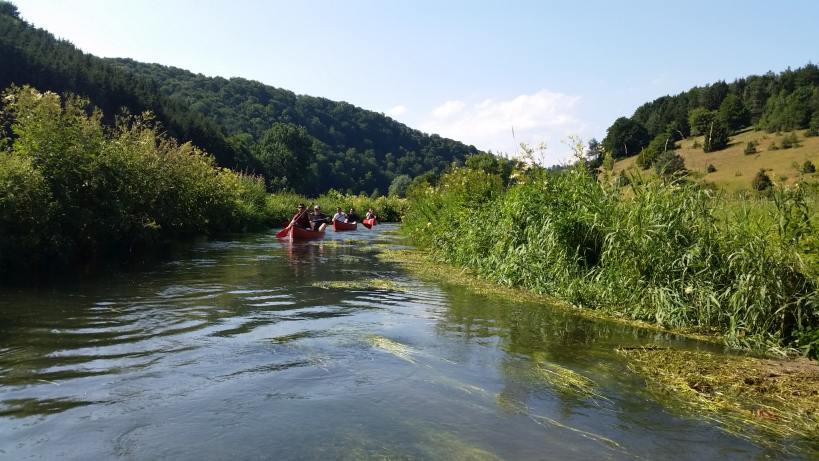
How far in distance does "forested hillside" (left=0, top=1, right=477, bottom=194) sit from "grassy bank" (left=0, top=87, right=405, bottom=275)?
40360 millimetres

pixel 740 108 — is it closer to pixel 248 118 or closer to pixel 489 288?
pixel 489 288

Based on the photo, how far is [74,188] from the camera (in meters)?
13.4

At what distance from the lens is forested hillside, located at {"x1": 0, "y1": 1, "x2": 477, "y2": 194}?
2763 inches

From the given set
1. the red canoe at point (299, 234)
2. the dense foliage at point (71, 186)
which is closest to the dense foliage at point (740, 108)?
the red canoe at point (299, 234)

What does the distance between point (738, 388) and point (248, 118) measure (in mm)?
116843

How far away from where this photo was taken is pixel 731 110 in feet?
206

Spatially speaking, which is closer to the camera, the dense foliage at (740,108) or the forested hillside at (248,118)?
the dense foliage at (740,108)

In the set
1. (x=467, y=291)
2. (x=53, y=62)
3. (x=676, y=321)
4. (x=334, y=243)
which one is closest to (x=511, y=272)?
(x=467, y=291)

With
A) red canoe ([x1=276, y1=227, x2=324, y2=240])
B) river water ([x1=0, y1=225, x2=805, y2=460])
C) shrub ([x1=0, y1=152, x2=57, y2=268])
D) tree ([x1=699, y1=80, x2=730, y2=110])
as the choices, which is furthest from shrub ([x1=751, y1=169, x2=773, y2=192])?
tree ([x1=699, y1=80, x2=730, y2=110])

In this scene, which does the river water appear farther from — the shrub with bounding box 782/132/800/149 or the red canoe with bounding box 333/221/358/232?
the shrub with bounding box 782/132/800/149

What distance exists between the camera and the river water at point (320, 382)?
13.7 feet

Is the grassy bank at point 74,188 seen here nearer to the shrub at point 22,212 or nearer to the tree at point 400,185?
the shrub at point 22,212

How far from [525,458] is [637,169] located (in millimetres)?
7655

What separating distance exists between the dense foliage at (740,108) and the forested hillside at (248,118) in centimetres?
2331
